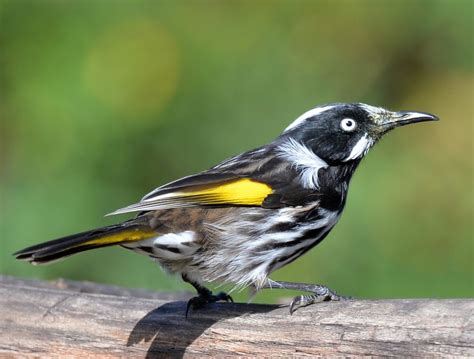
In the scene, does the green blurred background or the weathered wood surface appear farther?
the green blurred background

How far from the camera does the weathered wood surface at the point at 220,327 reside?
4.46 meters

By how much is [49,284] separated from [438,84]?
4308 millimetres

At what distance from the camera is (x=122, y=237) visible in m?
5.08

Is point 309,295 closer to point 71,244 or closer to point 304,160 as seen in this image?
point 304,160

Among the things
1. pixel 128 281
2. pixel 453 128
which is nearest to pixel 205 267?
pixel 128 281

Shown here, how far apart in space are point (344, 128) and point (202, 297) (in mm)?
1229

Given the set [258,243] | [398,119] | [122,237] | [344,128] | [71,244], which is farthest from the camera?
[398,119]

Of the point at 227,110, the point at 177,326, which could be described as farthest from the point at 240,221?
the point at 227,110

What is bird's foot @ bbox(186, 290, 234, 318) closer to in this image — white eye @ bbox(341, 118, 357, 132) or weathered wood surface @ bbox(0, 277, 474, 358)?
weathered wood surface @ bbox(0, 277, 474, 358)

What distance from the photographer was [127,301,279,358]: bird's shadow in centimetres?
518

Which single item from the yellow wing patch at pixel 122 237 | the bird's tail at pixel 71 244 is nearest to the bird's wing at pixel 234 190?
the yellow wing patch at pixel 122 237

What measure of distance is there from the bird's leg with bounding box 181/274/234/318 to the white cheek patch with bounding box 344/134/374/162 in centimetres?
102

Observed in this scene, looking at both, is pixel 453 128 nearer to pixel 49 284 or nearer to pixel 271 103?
pixel 271 103

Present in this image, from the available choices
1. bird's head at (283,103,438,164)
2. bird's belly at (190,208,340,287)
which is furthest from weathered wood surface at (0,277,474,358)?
bird's head at (283,103,438,164)
